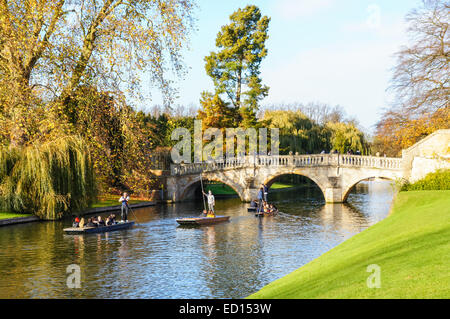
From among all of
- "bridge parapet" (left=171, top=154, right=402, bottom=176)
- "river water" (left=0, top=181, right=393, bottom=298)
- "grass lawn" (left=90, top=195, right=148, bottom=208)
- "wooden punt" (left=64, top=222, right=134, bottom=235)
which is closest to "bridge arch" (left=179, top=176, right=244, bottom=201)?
"bridge parapet" (left=171, top=154, right=402, bottom=176)

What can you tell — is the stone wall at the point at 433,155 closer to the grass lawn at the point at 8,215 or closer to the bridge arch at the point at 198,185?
the bridge arch at the point at 198,185

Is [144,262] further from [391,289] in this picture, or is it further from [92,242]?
[391,289]

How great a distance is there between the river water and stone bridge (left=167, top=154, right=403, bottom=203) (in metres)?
8.44

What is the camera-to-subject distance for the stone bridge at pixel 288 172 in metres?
39.2

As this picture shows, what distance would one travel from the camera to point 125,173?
24.8 meters

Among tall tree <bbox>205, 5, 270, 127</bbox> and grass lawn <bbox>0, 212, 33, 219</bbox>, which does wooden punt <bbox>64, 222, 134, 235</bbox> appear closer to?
grass lawn <bbox>0, 212, 33, 219</bbox>

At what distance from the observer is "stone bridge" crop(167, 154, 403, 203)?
3922 cm

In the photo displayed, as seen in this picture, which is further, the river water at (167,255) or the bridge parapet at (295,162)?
the bridge parapet at (295,162)

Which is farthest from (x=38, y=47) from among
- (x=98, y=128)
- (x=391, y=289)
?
(x=391, y=289)

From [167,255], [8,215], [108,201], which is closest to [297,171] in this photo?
[108,201]

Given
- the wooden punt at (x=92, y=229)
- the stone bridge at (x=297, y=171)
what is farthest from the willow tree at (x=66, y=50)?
the stone bridge at (x=297, y=171)

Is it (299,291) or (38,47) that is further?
(38,47)

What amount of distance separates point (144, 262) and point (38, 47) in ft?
35.1

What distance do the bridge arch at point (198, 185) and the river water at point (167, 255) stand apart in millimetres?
13707
